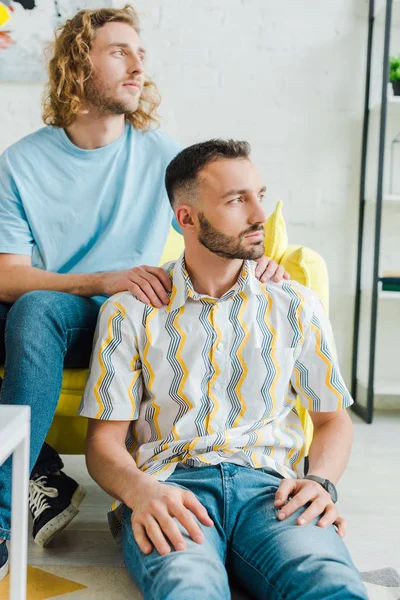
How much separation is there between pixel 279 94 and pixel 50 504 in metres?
2.17

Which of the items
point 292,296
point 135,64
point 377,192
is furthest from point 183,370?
point 377,192

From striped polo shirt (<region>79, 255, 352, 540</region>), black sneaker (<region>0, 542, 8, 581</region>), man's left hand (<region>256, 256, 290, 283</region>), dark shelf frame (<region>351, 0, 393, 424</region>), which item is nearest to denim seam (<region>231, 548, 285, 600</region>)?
striped polo shirt (<region>79, 255, 352, 540</region>)

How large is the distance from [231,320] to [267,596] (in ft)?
1.67

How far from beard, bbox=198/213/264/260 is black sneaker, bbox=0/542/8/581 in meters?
0.69

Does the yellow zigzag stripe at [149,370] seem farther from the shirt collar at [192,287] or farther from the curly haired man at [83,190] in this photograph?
the curly haired man at [83,190]

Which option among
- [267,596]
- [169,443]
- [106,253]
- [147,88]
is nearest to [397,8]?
[147,88]

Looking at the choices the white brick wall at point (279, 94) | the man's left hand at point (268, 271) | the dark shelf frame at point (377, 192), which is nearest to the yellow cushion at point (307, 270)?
the man's left hand at point (268, 271)

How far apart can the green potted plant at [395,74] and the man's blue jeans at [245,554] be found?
215 cm

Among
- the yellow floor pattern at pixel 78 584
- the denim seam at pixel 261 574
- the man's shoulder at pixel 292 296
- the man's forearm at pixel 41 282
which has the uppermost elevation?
the man's shoulder at pixel 292 296

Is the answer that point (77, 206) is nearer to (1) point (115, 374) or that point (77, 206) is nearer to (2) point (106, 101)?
(2) point (106, 101)

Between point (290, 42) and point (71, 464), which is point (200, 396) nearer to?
point (71, 464)

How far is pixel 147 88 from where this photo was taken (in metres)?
2.17

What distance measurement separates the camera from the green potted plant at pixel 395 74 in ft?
9.83

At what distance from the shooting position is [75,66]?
1.97 metres
